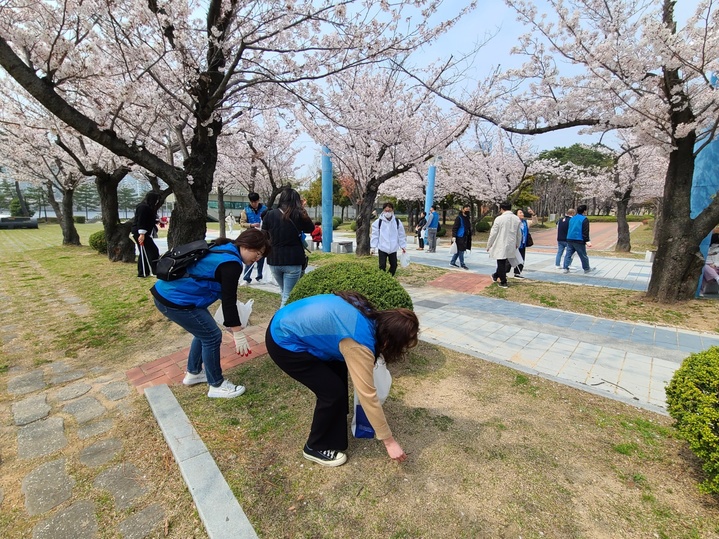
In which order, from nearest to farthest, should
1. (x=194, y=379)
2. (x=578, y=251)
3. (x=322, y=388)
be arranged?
(x=322, y=388), (x=194, y=379), (x=578, y=251)

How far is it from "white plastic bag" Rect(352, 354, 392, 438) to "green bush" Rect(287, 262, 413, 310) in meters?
1.09

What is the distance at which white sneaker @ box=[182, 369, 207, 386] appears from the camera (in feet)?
10.2

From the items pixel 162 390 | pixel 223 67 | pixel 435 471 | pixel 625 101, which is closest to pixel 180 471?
pixel 162 390

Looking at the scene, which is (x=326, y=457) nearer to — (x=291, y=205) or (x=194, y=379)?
(x=194, y=379)

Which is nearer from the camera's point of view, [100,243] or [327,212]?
[100,243]

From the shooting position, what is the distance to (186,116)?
6.50 meters

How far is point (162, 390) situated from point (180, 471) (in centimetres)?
108

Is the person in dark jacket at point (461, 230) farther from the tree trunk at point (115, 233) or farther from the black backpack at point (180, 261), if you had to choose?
the tree trunk at point (115, 233)

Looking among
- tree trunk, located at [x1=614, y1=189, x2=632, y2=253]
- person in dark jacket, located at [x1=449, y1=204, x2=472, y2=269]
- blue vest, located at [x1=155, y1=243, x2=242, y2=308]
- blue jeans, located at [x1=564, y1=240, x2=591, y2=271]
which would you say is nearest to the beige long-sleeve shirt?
blue vest, located at [x1=155, y1=243, x2=242, y2=308]

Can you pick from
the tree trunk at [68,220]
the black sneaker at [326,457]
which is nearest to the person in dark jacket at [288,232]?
the black sneaker at [326,457]

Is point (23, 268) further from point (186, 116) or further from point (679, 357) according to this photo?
point (679, 357)

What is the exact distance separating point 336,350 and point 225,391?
1.47 meters

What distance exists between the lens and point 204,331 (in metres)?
2.73

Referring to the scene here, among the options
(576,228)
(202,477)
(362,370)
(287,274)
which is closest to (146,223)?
(287,274)
